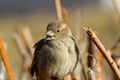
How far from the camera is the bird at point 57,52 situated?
423 centimetres

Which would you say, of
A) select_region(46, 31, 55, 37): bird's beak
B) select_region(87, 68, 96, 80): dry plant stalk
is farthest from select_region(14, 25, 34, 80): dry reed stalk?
select_region(87, 68, 96, 80): dry plant stalk

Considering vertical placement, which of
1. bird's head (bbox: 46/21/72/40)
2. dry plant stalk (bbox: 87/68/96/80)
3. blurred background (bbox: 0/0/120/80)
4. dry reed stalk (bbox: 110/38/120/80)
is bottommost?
blurred background (bbox: 0/0/120/80)

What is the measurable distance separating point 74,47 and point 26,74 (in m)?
0.78

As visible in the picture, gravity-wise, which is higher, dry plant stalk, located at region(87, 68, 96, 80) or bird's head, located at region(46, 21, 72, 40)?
bird's head, located at region(46, 21, 72, 40)

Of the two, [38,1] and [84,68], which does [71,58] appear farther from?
[38,1]

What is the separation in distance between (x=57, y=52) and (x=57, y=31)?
21 centimetres

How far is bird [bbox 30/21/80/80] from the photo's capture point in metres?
4.23

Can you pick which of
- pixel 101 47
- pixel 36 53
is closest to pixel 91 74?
pixel 101 47

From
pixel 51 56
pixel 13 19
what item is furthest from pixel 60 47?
pixel 13 19

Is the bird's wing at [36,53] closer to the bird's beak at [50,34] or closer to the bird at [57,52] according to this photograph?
the bird at [57,52]

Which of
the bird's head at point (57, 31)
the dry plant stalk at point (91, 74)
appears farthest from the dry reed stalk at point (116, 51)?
the dry plant stalk at point (91, 74)

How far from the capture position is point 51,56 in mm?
4262

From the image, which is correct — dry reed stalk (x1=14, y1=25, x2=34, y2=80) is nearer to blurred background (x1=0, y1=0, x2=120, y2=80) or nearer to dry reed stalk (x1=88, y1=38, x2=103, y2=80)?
dry reed stalk (x1=88, y1=38, x2=103, y2=80)

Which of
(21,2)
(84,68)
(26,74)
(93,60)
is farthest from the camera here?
(21,2)
